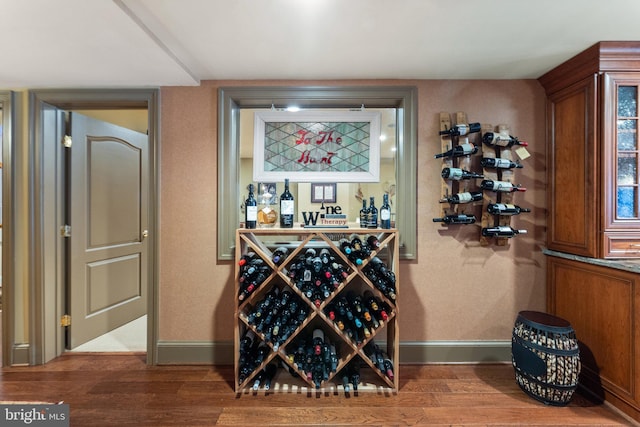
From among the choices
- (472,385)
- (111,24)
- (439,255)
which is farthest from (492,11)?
(472,385)

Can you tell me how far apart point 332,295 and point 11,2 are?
7.09 ft

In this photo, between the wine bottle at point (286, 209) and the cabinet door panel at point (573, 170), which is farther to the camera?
the wine bottle at point (286, 209)

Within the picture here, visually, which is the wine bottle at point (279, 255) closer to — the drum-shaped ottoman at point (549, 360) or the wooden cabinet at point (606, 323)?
the drum-shaped ottoman at point (549, 360)

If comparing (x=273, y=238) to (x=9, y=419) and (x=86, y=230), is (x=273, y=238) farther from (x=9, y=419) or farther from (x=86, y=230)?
(x=9, y=419)

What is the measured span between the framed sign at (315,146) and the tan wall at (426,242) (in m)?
0.27

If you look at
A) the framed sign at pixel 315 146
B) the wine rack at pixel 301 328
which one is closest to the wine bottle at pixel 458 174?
the framed sign at pixel 315 146

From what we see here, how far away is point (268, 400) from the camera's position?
186 cm

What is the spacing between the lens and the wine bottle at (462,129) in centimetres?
214

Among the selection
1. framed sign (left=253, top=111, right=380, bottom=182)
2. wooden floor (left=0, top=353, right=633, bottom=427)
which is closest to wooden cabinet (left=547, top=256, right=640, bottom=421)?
wooden floor (left=0, top=353, right=633, bottom=427)

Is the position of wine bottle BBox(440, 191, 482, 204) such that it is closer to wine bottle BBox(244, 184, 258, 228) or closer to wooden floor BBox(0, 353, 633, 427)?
wooden floor BBox(0, 353, 633, 427)

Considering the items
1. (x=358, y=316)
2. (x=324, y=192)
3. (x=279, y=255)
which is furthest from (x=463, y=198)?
(x=279, y=255)

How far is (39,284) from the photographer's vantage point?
2.25m

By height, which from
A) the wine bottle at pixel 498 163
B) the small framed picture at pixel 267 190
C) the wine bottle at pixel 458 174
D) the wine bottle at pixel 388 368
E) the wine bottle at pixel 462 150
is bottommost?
the wine bottle at pixel 388 368

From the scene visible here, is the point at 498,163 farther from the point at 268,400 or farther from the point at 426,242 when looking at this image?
the point at 268,400
